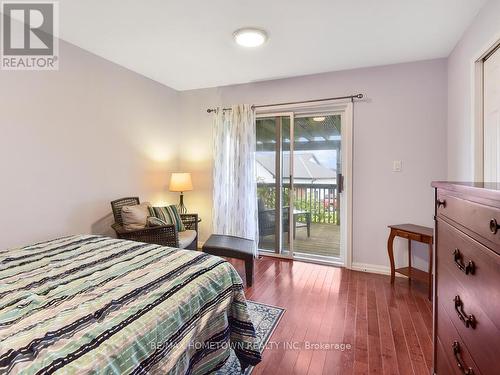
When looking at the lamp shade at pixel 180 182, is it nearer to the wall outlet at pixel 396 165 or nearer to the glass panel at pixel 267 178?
the glass panel at pixel 267 178

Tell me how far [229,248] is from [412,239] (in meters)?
1.85

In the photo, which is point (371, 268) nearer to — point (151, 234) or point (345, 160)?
point (345, 160)

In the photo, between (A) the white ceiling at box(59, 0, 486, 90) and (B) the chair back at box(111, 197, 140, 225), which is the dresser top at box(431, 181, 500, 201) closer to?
(A) the white ceiling at box(59, 0, 486, 90)

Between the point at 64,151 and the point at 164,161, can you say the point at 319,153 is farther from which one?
the point at 64,151

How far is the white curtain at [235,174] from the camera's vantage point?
3.56 metres

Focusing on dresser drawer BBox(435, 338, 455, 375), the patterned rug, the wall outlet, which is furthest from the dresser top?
the wall outlet

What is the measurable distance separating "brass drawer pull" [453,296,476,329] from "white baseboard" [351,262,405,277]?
2.23 m

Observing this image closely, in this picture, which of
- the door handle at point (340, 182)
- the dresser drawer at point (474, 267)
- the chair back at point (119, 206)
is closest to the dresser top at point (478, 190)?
the dresser drawer at point (474, 267)

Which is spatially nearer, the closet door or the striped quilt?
the striped quilt

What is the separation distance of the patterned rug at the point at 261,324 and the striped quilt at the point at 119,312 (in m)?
0.14

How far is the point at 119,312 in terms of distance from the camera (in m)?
1.02

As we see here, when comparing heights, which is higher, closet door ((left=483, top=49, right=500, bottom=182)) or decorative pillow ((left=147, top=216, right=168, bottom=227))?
closet door ((left=483, top=49, right=500, bottom=182))

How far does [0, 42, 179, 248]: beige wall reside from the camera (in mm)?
2166

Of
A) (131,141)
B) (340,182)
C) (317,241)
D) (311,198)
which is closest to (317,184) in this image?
(311,198)
